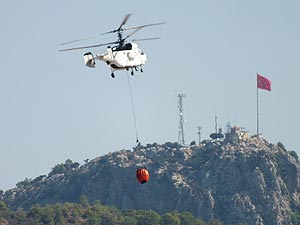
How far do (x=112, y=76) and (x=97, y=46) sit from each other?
475 centimetres

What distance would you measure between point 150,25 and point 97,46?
34.3 ft

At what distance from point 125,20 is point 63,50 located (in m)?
11.5

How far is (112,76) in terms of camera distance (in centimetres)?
19675

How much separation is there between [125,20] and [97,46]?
18.8ft

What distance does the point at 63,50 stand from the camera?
18575 cm

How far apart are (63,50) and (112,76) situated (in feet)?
42.5

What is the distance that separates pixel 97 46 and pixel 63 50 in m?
10.5

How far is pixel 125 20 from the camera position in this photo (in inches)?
7594

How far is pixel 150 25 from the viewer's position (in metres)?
188

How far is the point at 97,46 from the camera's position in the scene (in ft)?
641

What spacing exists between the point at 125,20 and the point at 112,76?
862 cm
